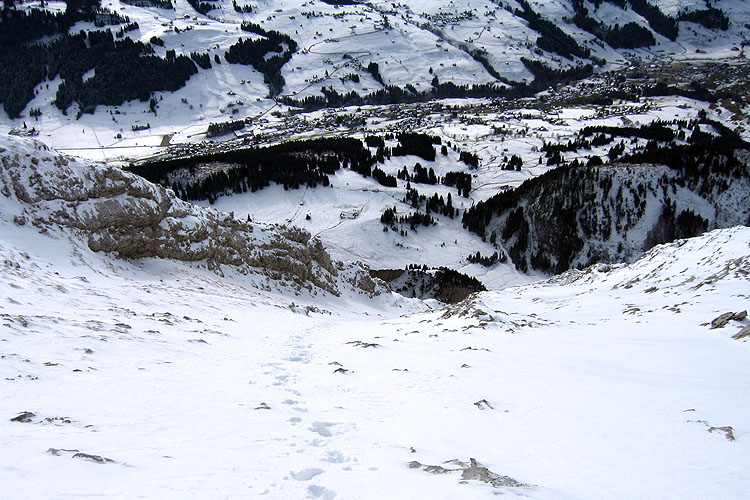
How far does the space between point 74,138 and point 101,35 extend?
6914 cm

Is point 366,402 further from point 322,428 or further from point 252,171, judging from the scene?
point 252,171

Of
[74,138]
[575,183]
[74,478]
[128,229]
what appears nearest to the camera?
[74,478]

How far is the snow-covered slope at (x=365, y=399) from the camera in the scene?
4.05m

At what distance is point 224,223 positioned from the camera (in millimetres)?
26344

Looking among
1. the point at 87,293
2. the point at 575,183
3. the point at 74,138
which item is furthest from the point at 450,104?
the point at 87,293

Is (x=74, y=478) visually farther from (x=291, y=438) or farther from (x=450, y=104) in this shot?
(x=450, y=104)

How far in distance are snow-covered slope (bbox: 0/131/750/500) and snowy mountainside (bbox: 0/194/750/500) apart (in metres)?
0.04

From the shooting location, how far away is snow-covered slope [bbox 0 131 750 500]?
13.3ft

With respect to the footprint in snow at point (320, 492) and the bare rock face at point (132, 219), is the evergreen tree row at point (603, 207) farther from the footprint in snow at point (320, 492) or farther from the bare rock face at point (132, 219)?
the footprint in snow at point (320, 492)

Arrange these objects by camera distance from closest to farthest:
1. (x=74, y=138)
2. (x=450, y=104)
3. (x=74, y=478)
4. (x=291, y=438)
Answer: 1. (x=74, y=478)
2. (x=291, y=438)
3. (x=74, y=138)
4. (x=450, y=104)

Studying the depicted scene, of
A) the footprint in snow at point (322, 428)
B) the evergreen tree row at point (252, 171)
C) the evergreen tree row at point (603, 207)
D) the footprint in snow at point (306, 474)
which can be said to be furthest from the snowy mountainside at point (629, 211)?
the footprint in snow at point (306, 474)

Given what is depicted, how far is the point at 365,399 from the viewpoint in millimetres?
7445

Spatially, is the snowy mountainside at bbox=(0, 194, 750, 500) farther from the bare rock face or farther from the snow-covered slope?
the bare rock face

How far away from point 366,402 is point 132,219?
18.5 meters
